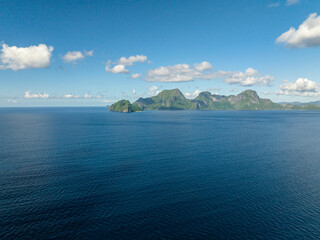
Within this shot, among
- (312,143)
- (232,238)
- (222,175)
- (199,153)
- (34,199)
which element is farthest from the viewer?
(312,143)

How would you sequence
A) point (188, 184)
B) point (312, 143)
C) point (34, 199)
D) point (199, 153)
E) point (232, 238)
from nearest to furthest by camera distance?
point (232, 238) → point (34, 199) → point (188, 184) → point (199, 153) → point (312, 143)

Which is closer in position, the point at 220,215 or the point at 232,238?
the point at 232,238

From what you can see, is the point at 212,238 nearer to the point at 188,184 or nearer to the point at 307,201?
the point at 188,184

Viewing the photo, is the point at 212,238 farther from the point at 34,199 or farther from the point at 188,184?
the point at 34,199

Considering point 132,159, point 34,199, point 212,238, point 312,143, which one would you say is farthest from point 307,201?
point 312,143

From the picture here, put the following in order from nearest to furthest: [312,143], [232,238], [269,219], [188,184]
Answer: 1. [232,238]
2. [269,219]
3. [188,184]
4. [312,143]

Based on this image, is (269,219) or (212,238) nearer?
(212,238)

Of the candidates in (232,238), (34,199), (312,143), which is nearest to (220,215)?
(232,238)

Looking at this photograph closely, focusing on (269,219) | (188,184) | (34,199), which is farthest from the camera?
(188,184)
